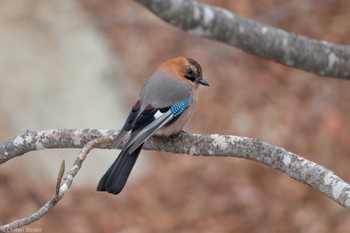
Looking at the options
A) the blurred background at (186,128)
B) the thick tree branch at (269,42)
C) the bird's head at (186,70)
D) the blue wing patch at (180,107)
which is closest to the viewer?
the blue wing patch at (180,107)

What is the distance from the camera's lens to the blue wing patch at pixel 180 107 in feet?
15.0

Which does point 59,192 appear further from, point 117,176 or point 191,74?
point 191,74

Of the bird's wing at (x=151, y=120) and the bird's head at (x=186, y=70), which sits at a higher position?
the bird's head at (x=186, y=70)

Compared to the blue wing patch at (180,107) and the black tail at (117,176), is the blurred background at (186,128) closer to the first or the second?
the blue wing patch at (180,107)

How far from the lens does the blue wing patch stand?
4.56 meters

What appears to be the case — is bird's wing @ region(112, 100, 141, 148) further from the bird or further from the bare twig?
the bare twig

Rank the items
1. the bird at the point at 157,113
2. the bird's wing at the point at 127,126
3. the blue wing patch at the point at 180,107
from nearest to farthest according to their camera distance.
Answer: the bird's wing at the point at 127,126 → the bird at the point at 157,113 → the blue wing patch at the point at 180,107

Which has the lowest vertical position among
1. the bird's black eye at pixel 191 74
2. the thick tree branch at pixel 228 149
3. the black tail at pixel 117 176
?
the black tail at pixel 117 176

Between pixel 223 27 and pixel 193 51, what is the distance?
4.39 m

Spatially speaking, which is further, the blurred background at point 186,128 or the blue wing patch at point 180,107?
the blurred background at point 186,128

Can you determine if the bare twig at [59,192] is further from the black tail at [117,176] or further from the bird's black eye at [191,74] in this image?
the bird's black eye at [191,74]

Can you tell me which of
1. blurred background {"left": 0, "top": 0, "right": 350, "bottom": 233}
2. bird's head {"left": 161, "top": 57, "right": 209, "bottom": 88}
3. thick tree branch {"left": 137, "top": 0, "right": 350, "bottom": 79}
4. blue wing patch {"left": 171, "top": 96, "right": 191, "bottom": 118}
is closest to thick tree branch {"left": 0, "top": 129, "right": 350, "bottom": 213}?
blue wing patch {"left": 171, "top": 96, "right": 191, "bottom": 118}

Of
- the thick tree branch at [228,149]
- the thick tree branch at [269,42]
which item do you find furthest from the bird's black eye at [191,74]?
the thick tree branch at [228,149]

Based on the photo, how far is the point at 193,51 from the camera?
9195mm
